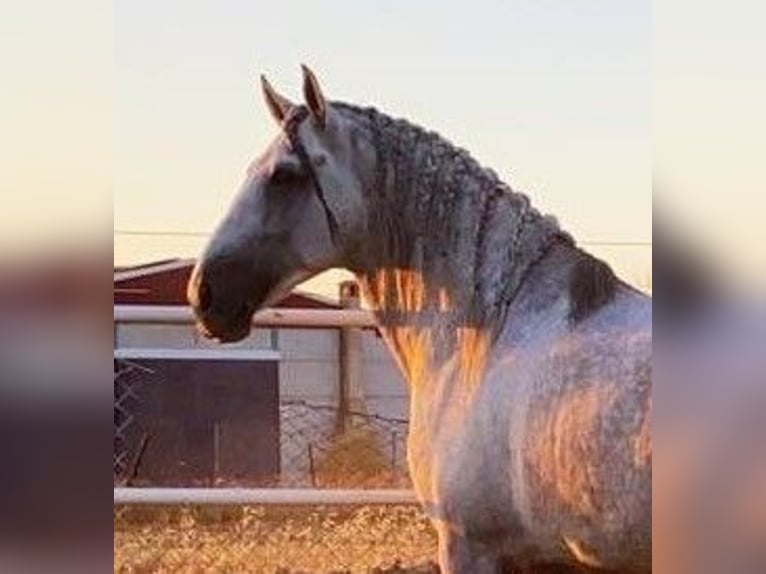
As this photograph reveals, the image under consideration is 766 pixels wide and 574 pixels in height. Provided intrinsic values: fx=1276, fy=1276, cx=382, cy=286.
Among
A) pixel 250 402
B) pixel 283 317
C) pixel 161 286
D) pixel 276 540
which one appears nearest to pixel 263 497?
pixel 283 317

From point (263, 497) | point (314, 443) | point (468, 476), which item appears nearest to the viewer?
point (468, 476)

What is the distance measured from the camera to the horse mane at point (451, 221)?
6.36ft

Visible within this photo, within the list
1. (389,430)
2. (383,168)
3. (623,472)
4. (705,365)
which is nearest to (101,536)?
(705,365)

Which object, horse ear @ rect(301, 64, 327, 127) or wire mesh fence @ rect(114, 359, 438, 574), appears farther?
wire mesh fence @ rect(114, 359, 438, 574)

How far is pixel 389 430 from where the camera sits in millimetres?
8148

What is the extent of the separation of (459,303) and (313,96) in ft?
1.28

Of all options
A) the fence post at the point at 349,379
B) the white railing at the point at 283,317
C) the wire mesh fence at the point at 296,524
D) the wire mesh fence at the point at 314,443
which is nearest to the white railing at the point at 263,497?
the wire mesh fence at the point at 296,524

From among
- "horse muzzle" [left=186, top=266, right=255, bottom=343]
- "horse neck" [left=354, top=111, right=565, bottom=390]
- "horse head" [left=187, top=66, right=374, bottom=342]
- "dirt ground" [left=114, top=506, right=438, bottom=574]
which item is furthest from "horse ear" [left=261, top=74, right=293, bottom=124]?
"dirt ground" [left=114, top=506, right=438, bottom=574]

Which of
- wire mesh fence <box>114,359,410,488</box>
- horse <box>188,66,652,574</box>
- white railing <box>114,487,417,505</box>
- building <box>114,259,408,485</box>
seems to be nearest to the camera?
horse <box>188,66,652,574</box>

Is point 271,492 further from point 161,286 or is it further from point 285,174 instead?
point 161,286

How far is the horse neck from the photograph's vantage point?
76.4 inches

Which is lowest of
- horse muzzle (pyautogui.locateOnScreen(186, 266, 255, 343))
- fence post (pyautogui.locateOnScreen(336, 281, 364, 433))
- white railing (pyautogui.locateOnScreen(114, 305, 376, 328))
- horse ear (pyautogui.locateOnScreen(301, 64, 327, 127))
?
fence post (pyautogui.locateOnScreen(336, 281, 364, 433))

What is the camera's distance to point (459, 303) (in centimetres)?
199

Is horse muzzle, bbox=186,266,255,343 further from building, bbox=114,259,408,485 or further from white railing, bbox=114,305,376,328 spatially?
building, bbox=114,259,408,485
